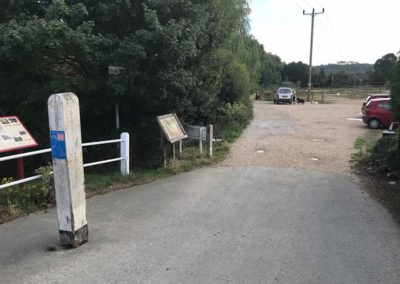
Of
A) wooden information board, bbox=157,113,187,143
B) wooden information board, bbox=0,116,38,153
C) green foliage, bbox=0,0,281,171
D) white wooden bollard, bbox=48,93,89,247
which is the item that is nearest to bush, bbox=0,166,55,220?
wooden information board, bbox=0,116,38,153

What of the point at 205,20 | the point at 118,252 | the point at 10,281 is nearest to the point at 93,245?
the point at 118,252

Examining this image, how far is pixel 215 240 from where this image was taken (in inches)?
215

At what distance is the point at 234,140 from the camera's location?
15984 mm

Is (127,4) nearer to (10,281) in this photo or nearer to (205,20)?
(205,20)

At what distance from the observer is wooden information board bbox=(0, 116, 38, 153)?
6.98 meters

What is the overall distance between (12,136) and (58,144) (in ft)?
8.96

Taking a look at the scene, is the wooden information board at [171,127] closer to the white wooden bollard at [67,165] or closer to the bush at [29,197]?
the bush at [29,197]

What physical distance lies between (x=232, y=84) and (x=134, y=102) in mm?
14121

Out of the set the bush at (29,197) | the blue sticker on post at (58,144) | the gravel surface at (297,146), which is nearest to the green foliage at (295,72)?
the gravel surface at (297,146)

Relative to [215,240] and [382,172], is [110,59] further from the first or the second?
[382,172]

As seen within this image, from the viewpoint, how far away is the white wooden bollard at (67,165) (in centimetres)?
487

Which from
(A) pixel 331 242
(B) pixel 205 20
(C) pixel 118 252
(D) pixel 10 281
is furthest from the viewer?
(B) pixel 205 20

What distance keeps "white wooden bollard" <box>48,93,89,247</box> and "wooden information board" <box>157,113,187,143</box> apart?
5.06 m

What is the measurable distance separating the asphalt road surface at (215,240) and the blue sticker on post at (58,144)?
113 centimetres
